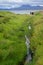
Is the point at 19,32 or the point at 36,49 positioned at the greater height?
the point at 36,49

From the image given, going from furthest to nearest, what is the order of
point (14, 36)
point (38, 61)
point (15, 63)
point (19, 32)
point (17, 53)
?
point (19, 32)
point (14, 36)
point (17, 53)
point (15, 63)
point (38, 61)

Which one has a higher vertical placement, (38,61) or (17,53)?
(38,61)

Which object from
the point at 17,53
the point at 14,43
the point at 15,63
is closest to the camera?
the point at 15,63

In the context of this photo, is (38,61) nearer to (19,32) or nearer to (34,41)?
(34,41)

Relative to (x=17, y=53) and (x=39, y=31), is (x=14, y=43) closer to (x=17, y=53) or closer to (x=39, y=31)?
(x=17, y=53)

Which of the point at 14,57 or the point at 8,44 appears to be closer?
the point at 14,57

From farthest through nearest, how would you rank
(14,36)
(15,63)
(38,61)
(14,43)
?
(14,36)
(14,43)
(15,63)
(38,61)

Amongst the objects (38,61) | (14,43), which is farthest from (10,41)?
(38,61)

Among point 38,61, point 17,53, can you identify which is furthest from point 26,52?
point 38,61

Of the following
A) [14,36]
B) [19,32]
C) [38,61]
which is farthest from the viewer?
[19,32]
